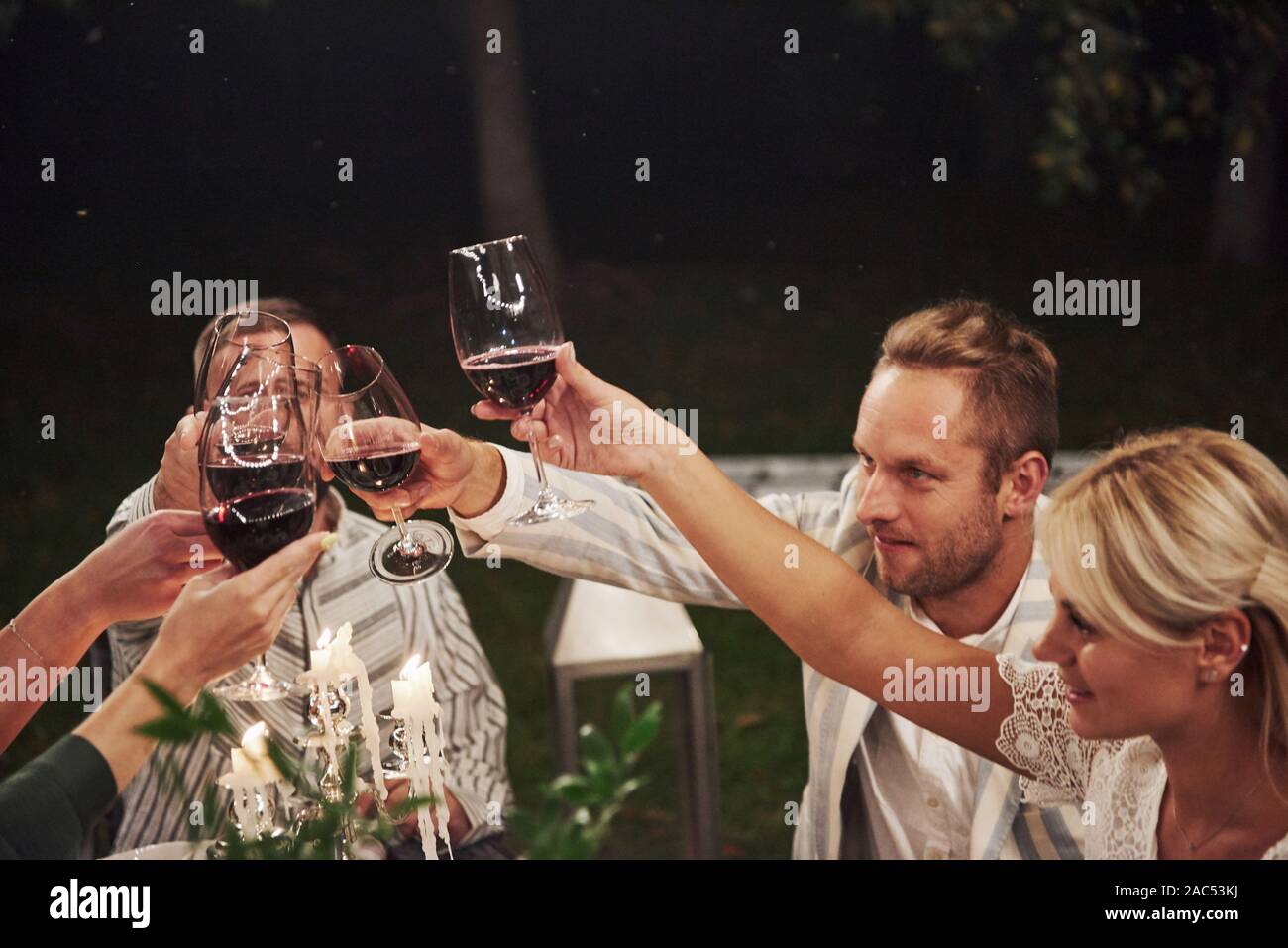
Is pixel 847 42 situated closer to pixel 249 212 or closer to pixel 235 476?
pixel 249 212

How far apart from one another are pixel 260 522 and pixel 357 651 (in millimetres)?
1051

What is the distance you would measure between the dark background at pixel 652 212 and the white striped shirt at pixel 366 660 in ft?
3.70

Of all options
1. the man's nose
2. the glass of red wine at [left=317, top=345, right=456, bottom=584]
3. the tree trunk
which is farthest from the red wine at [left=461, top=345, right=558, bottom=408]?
the tree trunk

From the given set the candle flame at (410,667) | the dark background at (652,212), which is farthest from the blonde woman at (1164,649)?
the dark background at (652,212)

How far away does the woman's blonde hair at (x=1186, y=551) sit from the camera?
1521 mm

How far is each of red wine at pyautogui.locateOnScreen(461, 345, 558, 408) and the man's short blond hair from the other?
68 centimetres

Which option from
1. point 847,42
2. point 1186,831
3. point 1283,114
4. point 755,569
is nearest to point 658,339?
point 847,42

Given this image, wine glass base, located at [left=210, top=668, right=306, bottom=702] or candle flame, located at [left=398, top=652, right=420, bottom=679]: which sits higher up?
candle flame, located at [left=398, top=652, right=420, bottom=679]

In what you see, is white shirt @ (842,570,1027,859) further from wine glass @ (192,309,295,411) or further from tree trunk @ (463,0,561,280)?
tree trunk @ (463,0,561,280)

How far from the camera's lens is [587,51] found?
4.24m

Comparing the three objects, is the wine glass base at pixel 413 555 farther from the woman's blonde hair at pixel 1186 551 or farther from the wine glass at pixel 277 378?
the woman's blonde hair at pixel 1186 551

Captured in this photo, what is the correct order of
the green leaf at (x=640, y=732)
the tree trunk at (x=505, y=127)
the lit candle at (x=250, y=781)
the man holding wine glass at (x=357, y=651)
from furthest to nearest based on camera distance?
the tree trunk at (x=505, y=127), the man holding wine glass at (x=357, y=651), the lit candle at (x=250, y=781), the green leaf at (x=640, y=732)

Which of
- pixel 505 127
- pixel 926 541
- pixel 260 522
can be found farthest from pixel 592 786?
pixel 505 127

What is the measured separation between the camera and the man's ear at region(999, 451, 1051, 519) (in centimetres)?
208
